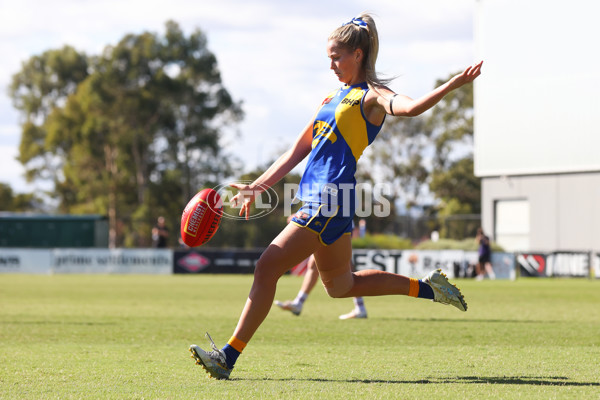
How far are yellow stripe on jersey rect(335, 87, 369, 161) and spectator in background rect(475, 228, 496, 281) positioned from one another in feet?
81.5

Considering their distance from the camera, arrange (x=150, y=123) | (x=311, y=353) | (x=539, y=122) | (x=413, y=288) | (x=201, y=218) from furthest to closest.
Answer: (x=150, y=123), (x=539, y=122), (x=311, y=353), (x=413, y=288), (x=201, y=218)

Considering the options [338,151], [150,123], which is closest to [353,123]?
[338,151]

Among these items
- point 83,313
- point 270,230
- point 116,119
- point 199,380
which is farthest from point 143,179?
point 199,380

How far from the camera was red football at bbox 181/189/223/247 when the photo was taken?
6.34 m

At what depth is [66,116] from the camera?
60.8 m

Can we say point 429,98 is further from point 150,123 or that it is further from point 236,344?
point 150,123

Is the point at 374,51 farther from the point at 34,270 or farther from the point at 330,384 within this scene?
the point at 34,270

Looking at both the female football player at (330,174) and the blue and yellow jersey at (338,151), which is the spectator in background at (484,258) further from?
the blue and yellow jersey at (338,151)

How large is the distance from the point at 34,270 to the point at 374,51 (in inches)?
1145

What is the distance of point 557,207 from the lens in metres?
44.1

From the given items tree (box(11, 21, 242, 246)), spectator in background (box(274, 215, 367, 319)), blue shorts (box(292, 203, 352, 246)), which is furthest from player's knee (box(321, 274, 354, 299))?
tree (box(11, 21, 242, 246))

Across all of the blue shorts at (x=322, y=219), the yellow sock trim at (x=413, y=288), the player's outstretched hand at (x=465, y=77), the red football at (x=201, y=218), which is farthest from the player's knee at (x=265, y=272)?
the player's outstretched hand at (x=465, y=77)

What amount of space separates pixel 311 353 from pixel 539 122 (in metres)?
36.9

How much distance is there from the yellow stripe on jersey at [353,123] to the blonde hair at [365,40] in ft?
0.66
